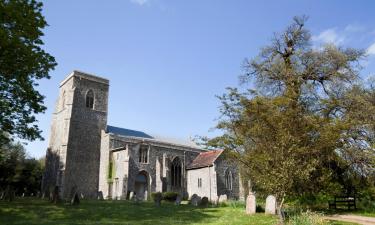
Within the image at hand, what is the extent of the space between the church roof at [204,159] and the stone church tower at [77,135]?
12.2 metres

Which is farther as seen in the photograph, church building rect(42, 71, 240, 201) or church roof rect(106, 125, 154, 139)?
church roof rect(106, 125, 154, 139)

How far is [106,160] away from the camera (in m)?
37.5

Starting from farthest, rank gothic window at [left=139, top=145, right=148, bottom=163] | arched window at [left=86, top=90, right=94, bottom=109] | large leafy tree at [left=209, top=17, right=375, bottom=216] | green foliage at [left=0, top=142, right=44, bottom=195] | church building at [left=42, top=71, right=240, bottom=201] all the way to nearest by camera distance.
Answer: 1. green foliage at [left=0, top=142, right=44, bottom=195]
2. arched window at [left=86, top=90, right=94, bottom=109]
3. gothic window at [left=139, top=145, right=148, bottom=163]
4. church building at [left=42, top=71, right=240, bottom=201]
5. large leafy tree at [left=209, top=17, right=375, bottom=216]

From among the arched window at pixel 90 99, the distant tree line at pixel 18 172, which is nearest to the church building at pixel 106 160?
the arched window at pixel 90 99

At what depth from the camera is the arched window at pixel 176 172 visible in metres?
41.0

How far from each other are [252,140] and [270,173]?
3.18 metres

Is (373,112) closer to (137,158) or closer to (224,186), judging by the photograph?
(224,186)

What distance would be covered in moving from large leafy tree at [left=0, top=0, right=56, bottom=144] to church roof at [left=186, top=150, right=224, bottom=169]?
24.1m

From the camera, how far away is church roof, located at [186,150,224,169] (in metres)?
38.9

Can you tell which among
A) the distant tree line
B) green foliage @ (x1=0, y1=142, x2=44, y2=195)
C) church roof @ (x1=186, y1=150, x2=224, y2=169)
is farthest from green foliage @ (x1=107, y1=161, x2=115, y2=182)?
green foliage @ (x1=0, y1=142, x2=44, y2=195)

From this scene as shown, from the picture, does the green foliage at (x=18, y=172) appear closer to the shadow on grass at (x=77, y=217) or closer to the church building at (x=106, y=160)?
the church building at (x=106, y=160)

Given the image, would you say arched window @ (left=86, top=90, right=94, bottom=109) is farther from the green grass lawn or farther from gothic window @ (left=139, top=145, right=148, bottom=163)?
the green grass lawn

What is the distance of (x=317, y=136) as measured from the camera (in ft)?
53.3

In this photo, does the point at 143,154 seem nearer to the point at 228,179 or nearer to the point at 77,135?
the point at 77,135
